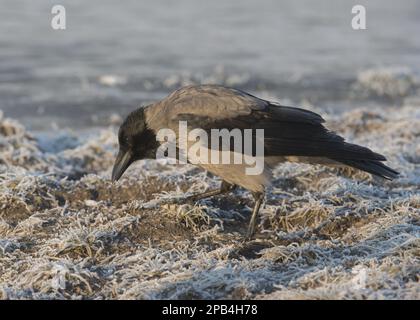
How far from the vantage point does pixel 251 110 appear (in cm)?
576

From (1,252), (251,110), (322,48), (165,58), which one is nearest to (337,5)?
(322,48)

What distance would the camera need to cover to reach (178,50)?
1478 cm

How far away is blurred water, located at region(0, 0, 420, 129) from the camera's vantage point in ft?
38.5

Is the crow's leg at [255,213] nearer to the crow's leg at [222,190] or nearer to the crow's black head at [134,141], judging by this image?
the crow's leg at [222,190]

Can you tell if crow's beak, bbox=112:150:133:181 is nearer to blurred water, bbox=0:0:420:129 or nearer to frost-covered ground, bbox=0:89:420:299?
frost-covered ground, bbox=0:89:420:299

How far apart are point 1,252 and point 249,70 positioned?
28.1 ft

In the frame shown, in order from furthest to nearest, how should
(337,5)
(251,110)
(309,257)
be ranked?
(337,5), (251,110), (309,257)

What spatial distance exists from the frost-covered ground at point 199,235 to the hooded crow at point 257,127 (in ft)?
1.04

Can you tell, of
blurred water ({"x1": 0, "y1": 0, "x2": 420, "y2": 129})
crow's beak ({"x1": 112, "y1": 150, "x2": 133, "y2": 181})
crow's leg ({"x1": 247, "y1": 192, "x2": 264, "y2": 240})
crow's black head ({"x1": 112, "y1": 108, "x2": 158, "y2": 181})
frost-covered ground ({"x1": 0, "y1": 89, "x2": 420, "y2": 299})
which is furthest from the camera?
blurred water ({"x1": 0, "y1": 0, "x2": 420, "y2": 129})

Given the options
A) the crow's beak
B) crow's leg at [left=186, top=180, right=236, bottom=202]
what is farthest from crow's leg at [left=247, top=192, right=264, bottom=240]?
the crow's beak

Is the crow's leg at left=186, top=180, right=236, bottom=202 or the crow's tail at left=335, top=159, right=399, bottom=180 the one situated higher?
the crow's tail at left=335, top=159, right=399, bottom=180

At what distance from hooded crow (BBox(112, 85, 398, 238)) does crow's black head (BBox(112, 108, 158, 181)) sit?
0.01 meters

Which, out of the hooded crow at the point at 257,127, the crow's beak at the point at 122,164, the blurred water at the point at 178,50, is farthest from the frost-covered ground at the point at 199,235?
the blurred water at the point at 178,50
